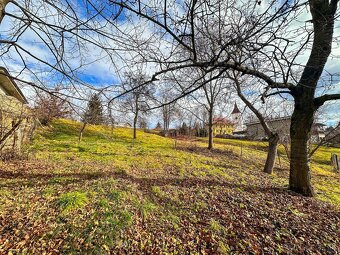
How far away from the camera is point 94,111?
2828 millimetres

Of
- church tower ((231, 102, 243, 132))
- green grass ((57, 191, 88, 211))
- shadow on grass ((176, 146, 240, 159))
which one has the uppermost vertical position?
church tower ((231, 102, 243, 132))

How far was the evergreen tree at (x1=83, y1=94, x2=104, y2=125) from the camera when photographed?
107 inches

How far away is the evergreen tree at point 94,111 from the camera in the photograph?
2728 mm

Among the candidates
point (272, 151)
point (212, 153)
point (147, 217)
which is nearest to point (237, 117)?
point (272, 151)

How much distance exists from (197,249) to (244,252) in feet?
2.20

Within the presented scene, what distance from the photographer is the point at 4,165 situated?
16.5ft

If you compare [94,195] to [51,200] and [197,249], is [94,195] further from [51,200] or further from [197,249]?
[197,249]

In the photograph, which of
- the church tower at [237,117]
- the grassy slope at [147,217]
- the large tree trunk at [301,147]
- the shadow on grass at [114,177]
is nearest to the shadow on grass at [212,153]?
the church tower at [237,117]

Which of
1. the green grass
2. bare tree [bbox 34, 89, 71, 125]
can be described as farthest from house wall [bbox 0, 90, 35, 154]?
the green grass

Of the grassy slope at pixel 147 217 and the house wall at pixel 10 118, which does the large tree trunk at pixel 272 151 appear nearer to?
the grassy slope at pixel 147 217

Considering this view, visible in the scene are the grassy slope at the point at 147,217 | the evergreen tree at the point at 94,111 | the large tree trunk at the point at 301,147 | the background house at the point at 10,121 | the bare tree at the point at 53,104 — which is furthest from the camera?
the background house at the point at 10,121

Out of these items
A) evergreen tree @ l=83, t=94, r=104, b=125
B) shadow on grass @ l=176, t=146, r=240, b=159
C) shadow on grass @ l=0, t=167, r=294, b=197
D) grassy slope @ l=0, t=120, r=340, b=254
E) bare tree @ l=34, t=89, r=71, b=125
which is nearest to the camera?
grassy slope @ l=0, t=120, r=340, b=254

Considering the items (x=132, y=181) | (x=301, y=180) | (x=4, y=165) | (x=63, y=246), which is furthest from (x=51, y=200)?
(x=301, y=180)

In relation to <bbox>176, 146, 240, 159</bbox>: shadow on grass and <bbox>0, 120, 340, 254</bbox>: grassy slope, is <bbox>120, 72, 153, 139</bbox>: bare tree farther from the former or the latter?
<bbox>176, 146, 240, 159</bbox>: shadow on grass
